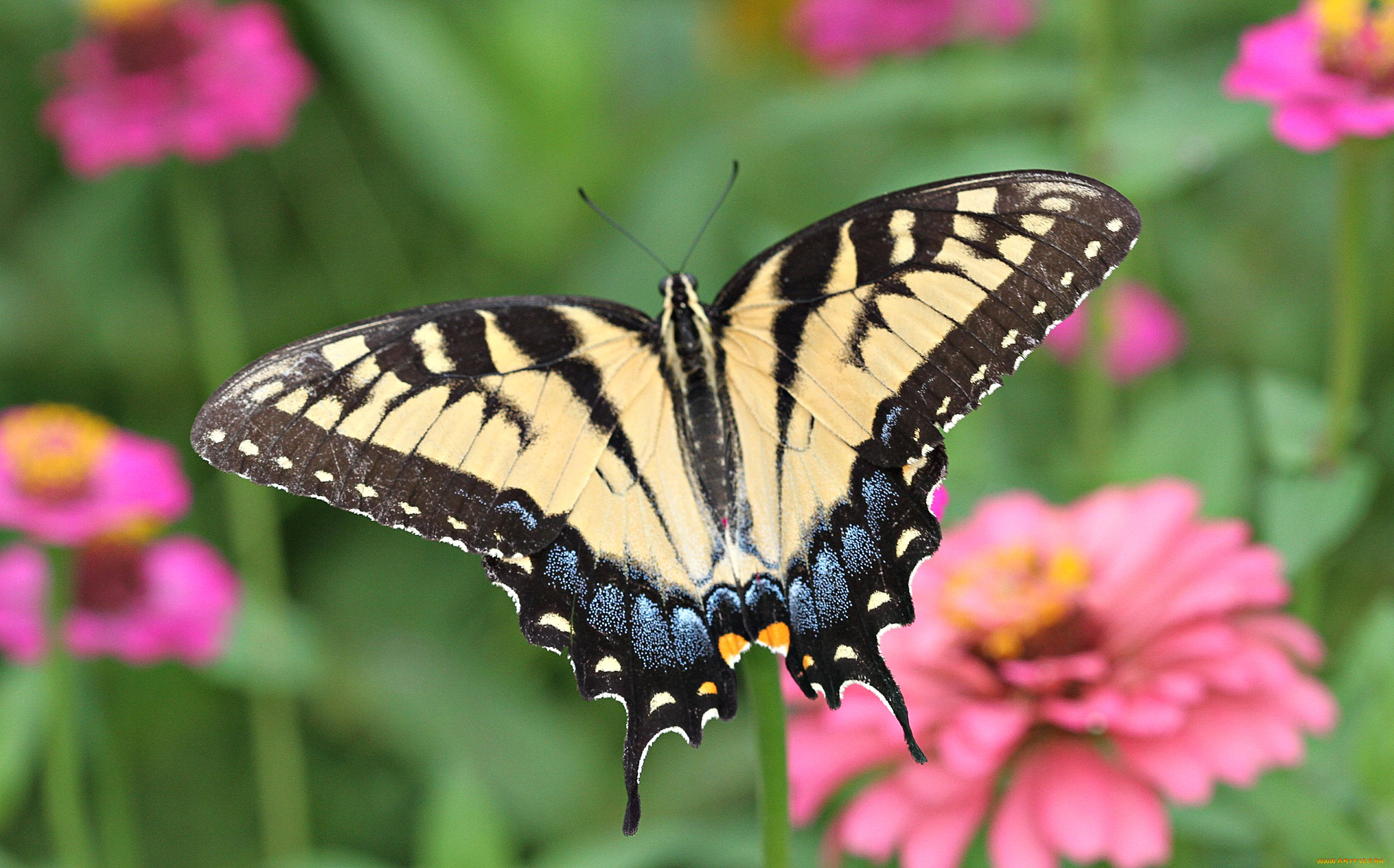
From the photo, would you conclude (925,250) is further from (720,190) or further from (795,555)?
(720,190)

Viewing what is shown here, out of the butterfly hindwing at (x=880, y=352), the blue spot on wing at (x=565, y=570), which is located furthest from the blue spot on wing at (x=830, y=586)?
the blue spot on wing at (x=565, y=570)

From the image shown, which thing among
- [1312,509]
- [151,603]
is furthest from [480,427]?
[151,603]

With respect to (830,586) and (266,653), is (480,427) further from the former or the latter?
(266,653)

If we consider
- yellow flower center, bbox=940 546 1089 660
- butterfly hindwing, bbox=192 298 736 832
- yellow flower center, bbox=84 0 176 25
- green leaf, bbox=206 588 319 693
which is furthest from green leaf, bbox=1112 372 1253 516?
yellow flower center, bbox=84 0 176 25

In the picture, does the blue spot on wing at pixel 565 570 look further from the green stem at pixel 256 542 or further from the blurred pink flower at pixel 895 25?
the blurred pink flower at pixel 895 25

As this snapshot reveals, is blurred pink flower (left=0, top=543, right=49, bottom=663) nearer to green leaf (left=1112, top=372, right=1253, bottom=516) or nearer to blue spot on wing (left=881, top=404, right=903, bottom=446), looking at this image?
blue spot on wing (left=881, top=404, right=903, bottom=446)
